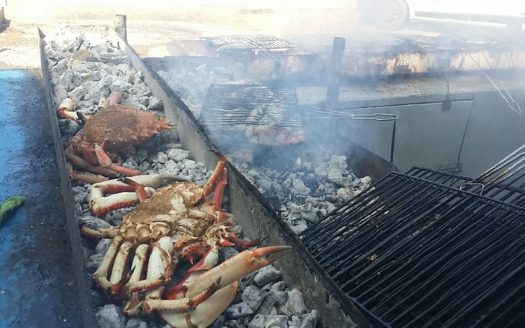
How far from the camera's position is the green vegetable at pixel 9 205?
4.09m

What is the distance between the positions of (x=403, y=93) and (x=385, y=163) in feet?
14.6

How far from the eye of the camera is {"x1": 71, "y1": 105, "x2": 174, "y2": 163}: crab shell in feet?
18.4

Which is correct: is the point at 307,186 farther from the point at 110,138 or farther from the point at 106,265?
the point at 106,265

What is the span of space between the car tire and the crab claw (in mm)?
17644

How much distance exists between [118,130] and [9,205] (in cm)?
182

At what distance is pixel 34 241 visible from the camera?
12.7 feet

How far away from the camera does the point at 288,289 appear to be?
11.3 ft

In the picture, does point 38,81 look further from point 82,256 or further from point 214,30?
point 214,30

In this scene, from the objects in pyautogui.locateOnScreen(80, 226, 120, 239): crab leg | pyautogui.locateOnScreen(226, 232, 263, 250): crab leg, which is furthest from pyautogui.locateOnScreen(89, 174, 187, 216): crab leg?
pyautogui.locateOnScreen(226, 232, 263, 250): crab leg

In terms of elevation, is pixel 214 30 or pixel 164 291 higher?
pixel 214 30

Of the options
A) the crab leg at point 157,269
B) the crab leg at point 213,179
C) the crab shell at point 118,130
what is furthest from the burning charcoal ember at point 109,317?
the crab shell at point 118,130

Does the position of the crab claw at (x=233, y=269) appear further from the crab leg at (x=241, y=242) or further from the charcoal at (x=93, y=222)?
the charcoal at (x=93, y=222)

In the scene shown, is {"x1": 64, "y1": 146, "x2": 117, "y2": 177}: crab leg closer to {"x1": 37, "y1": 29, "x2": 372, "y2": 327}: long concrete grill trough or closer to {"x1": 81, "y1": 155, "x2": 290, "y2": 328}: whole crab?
{"x1": 37, "y1": 29, "x2": 372, "y2": 327}: long concrete grill trough

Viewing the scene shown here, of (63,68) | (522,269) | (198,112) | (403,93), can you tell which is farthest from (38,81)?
(522,269)
